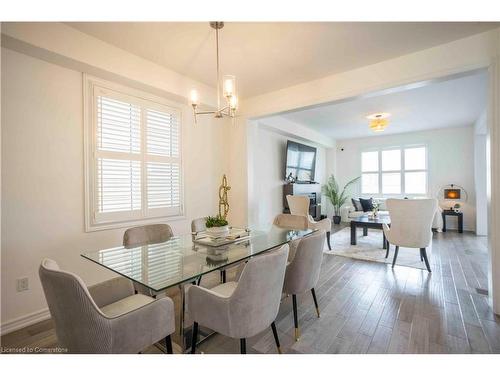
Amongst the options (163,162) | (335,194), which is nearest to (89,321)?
(163,162)

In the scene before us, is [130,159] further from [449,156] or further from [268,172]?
[449,156]

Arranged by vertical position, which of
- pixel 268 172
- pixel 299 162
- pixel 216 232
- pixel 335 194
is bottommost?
pixel 216 232

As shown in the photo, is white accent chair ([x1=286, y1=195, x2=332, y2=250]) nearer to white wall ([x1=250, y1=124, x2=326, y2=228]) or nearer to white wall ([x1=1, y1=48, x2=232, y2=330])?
white wall ([x1=250, y1=124, x2=326, y2=228])

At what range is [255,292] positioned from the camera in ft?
4.33

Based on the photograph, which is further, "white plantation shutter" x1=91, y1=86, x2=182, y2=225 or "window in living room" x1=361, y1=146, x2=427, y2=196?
"window in living room" x1=361, y1=146, x2=427, y2=196

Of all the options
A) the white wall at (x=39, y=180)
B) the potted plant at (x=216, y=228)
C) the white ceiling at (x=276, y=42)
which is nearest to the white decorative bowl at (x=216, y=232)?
the potted plant at (x=216, y=228)

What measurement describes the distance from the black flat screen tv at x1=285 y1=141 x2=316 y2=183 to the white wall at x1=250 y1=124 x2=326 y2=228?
170mm

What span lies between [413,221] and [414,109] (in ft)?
8.67

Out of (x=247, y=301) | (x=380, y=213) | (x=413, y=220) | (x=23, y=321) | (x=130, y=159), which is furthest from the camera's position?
(x=380, y=213)

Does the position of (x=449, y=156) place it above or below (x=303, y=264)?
above

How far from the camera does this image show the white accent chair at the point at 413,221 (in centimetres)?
322

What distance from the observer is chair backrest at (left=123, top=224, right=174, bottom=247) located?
7.27 ft

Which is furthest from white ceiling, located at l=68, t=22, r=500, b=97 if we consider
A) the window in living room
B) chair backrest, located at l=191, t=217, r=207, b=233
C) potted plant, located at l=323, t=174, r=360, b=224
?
the window in living room
